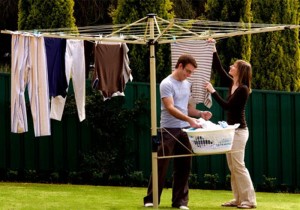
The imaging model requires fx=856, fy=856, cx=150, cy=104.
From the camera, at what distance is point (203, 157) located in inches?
533

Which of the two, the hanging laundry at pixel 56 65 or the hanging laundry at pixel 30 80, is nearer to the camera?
the hanging laundry at pixel 30 80

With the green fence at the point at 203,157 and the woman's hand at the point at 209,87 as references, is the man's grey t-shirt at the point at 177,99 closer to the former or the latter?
the woman's hand at the point at 209,87

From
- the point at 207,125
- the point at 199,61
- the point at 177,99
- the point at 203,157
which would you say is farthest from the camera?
the point at 203,157

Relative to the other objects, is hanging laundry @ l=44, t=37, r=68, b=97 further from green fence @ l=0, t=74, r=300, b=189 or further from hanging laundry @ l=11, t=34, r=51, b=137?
green fence @ l=0, t=74, r=300, b=189

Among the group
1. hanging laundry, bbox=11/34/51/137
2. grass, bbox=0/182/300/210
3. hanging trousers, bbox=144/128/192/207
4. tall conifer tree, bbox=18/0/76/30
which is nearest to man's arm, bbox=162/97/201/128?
hanging trousers, bbox=144/128/192/207

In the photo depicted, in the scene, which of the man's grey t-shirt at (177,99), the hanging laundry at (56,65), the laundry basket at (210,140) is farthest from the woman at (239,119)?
A: the hanging laundry at (56,65)

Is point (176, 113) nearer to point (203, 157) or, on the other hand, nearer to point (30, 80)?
point (30, 80)

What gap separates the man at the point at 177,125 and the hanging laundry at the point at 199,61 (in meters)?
0.36

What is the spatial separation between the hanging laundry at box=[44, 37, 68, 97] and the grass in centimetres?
135

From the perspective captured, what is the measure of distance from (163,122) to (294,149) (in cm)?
478

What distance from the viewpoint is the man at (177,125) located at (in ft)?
30.7

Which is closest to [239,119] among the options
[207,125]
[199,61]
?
[207,125]

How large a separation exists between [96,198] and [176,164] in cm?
165

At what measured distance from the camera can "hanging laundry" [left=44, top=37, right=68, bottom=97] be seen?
10.1 meters
